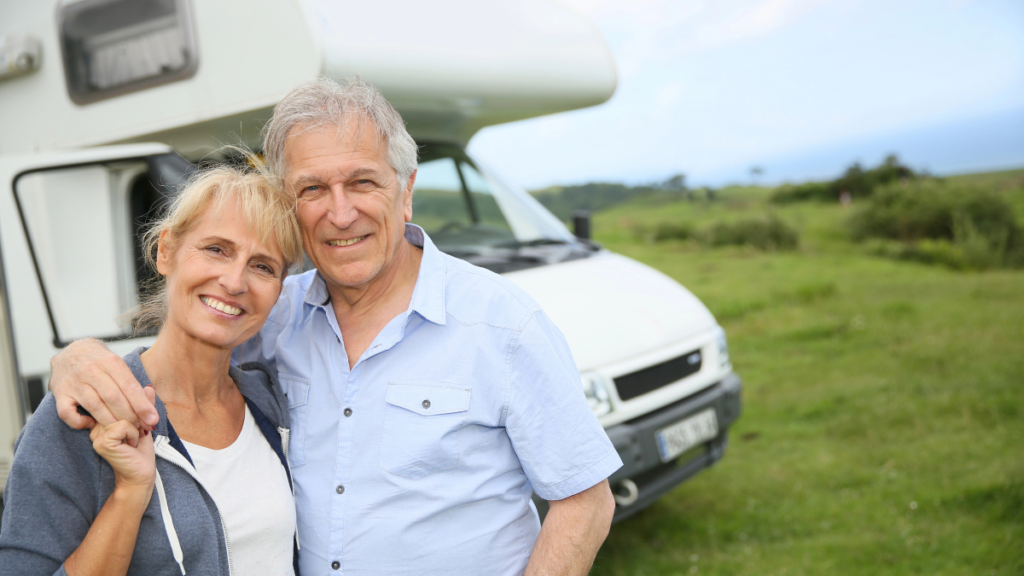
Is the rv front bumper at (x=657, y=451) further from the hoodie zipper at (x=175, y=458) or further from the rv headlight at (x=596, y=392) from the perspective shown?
the hoodie zipper at (x=175, y=458)

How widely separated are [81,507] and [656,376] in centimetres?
267

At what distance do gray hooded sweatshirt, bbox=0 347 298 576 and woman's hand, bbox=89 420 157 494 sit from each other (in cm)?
5

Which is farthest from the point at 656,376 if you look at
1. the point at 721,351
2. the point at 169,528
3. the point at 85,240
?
the point at 85,240

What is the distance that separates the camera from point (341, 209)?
1.94m

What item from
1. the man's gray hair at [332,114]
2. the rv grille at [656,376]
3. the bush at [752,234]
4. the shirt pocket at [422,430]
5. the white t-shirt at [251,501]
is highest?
the man's gray hair at [332,114]

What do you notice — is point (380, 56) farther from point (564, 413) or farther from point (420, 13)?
point (564, 413)

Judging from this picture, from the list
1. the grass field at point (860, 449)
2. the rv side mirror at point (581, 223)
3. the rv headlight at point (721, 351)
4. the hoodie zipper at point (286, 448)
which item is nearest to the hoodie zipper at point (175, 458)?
the hoodie zipper at point (286, 448)

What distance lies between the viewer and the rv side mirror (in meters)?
5.26

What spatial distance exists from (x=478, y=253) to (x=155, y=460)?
2.52 meters

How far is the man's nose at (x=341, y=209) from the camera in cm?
194

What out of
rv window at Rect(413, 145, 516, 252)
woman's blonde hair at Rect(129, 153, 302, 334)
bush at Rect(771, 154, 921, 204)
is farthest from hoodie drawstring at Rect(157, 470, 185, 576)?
bush at Rect(771, 154, 921, 204)

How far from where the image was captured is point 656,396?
360 cm

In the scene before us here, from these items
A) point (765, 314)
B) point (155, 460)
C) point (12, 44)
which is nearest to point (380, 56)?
point (12, 44)

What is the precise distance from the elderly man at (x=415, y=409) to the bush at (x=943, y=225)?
15.9 metres
